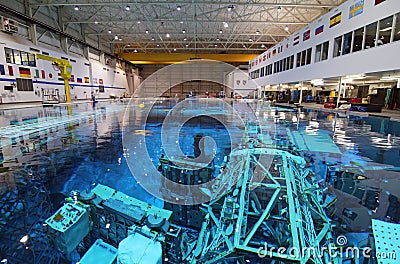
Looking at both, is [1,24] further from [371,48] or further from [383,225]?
[371,48]

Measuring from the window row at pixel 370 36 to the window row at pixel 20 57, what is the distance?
20262 millimetres

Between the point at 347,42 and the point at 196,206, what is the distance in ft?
45.2

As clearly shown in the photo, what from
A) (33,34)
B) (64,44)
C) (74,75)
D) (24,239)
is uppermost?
(64,44)

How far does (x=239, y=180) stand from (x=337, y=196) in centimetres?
145

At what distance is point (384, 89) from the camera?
14664 millimetres

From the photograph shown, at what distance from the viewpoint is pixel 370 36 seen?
33.7 ft

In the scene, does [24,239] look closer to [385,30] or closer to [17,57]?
[385,30]

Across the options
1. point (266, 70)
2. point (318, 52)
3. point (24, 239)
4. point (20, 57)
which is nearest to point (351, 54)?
point (318, 52)

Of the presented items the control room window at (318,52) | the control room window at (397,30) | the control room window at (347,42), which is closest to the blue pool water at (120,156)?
the control room window at (397,30)

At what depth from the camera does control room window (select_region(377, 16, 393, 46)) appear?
30.1 feet

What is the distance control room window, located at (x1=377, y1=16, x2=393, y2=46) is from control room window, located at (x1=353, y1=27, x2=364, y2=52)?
1.07 meters

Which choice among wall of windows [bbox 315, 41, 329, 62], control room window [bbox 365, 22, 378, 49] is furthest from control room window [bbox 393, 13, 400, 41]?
wall of windows [bbox 315, 41, 329, 62]

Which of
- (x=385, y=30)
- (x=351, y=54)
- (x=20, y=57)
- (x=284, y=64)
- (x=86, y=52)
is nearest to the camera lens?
(x=385, y=30)

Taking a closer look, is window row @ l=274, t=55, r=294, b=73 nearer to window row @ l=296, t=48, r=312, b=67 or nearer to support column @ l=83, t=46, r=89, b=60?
window row @ l=296, t=48, r=312, b=67
